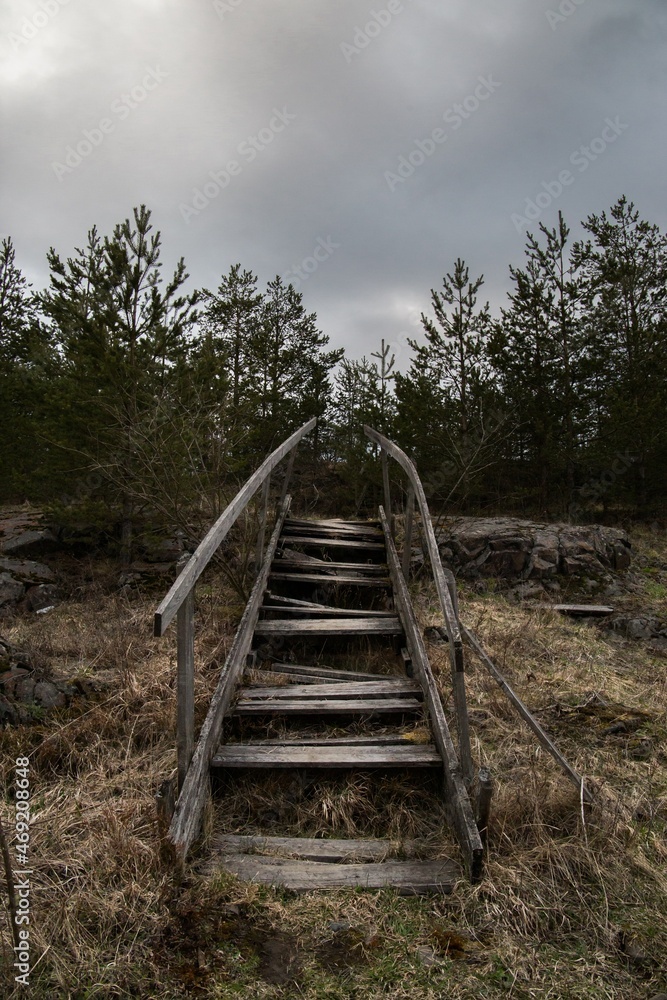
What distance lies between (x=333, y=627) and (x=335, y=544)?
5.92 ft

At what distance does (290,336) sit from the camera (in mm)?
15492

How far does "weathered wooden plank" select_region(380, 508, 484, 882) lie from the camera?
2172mm

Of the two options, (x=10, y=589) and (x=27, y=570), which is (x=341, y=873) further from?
(x=27, y=570)

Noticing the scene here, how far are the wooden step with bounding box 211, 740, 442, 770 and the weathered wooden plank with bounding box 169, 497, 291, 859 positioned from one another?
0.14 meters

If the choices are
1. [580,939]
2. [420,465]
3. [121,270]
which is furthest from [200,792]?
[420,465]

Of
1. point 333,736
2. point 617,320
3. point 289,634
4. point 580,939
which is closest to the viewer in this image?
point 580,939

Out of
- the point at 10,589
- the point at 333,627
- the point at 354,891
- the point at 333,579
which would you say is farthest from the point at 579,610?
the point at 10,589

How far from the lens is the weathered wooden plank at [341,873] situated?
6.99ft

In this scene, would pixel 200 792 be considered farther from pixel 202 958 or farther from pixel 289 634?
pixel 289 634

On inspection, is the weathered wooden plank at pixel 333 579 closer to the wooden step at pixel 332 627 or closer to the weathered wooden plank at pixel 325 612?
the weathered wooden plank at pixel 325 612

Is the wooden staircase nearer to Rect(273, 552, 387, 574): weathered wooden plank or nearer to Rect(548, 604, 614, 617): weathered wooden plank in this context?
Rect(273, 552, 387, 574): weathered wooden plank

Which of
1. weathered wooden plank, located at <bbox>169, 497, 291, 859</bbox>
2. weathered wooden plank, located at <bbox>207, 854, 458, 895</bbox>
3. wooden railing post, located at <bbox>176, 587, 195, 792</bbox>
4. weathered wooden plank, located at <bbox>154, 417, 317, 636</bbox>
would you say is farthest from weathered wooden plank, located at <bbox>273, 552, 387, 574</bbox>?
weathered wooden plank, located at <bbox>207, 854, 458, 895</bbox>

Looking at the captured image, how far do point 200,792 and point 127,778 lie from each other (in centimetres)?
49

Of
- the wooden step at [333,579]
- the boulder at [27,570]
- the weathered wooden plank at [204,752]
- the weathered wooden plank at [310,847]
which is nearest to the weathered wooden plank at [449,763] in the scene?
the weathered wooden plank at [310,847]
